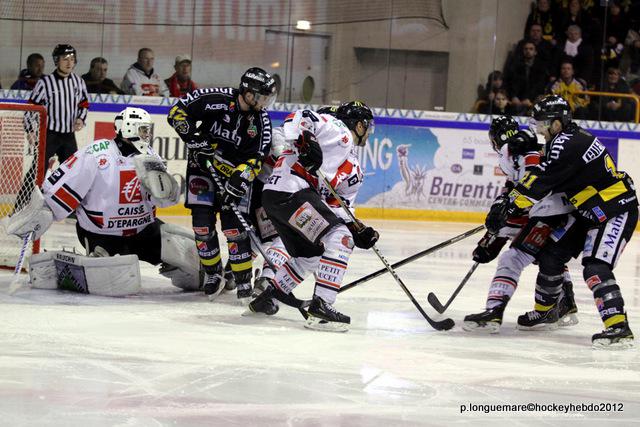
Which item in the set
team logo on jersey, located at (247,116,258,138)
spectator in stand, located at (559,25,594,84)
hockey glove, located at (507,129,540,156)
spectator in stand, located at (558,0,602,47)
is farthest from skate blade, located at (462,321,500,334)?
spectator in stand, located at (558,0,602,47)

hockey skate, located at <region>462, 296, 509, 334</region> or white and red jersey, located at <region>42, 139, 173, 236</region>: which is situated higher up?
white and red jersey, located at <region>42, 139, 173, 236</region>

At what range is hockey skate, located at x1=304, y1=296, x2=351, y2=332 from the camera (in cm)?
474

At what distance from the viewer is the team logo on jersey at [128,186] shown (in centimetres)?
545

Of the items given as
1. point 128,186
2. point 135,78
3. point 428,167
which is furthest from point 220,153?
point 428,167

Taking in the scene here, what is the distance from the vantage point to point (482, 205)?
33.9ft

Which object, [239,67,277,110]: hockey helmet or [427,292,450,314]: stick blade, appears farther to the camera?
[239,67,277,110]: hockey helmet

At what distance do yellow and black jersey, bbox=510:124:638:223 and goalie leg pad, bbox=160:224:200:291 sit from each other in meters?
1.72

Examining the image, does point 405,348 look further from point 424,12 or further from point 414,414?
point 424,12

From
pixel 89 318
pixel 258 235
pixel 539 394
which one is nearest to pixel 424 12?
pixel 258 235

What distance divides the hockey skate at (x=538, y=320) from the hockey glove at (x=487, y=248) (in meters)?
0.31

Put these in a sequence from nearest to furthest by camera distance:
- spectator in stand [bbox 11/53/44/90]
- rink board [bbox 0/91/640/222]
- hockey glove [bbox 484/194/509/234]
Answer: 1. hockey glove [bbox 484/194/509/234]
2. spectator in stand [bbox 11/53/44/90]
3. rink board [bbox 0/91/640/222]

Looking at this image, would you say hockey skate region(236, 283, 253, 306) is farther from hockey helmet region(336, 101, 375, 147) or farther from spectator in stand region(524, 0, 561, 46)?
spectator in stand region(524, 0, 561, 46)

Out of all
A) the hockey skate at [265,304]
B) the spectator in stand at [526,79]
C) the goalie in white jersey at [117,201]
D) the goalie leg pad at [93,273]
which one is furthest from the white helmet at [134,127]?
the spectator in stand at [526,79]

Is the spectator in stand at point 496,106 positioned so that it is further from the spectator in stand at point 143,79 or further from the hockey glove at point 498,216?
the hockey glove at point 498,216
